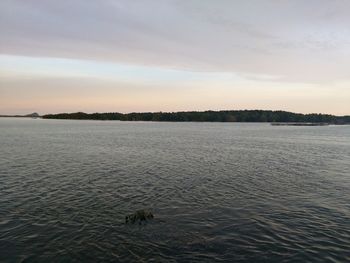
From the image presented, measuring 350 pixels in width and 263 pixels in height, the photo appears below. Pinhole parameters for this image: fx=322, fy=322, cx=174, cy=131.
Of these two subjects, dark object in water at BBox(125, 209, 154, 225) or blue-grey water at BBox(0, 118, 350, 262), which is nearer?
blue-grey water at BBox(0, 118, 350, 262)

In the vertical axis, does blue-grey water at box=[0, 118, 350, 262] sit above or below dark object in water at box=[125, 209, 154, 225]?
below

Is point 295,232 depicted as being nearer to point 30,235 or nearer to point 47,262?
point 47,262

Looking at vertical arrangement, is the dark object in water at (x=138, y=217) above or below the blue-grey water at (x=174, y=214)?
above

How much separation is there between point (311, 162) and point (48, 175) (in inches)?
1487

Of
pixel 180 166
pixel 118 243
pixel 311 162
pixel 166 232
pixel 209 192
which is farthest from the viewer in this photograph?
pixel 311 162

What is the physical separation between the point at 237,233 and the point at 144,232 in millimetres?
5584

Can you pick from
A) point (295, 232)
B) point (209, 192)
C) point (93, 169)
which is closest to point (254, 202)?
point (209, 192)

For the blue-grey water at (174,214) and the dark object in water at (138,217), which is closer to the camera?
the blue-grey water at (174,214)

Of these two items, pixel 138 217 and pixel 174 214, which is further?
pixel 174 214

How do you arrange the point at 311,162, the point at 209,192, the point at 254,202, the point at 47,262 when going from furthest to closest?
the point at 311,162 < the point at 209,192 < the point at 254,202 < the point at 47,262

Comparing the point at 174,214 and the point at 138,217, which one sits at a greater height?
the point at 138,217

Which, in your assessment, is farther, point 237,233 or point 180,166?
point 180,166

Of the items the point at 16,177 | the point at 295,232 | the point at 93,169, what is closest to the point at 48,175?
the point at 16,177

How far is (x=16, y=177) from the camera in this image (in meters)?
33.8
